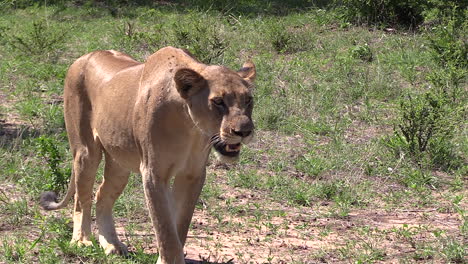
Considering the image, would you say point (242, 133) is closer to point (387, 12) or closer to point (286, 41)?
point (286, 41)

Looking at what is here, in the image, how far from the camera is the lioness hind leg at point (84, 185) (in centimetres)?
514

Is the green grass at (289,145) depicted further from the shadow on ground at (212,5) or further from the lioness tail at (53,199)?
the shadow on ground at (212,5)

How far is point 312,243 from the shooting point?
549 centimetres

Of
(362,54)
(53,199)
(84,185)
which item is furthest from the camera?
(362,54)

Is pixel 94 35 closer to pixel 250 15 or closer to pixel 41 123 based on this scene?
pixel 250 15

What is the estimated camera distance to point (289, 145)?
302 inches

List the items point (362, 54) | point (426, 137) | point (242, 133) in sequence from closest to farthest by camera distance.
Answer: point (242, 133) < point (426, 137) < point (362, 54)

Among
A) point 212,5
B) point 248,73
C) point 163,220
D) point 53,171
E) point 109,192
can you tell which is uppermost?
point 248,73

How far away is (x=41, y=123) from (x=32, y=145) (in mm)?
822

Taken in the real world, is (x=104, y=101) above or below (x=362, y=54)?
above

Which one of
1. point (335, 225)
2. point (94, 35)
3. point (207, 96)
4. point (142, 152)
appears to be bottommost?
point (94, 35)

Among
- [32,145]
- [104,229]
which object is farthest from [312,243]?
[32,145]

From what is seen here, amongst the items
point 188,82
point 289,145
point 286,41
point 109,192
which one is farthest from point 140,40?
A: point 188,82

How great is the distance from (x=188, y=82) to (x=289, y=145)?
3530 mm
